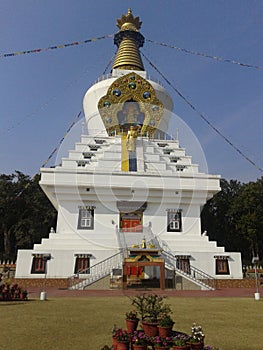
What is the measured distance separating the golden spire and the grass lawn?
90.0 feet

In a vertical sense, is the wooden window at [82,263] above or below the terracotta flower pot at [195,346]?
above

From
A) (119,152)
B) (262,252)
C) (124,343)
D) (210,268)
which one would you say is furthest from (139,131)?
(124,343)

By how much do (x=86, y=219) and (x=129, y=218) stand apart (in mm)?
2773

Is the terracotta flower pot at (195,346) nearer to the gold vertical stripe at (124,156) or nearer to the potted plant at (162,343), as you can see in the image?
the potted plant at (162,343)

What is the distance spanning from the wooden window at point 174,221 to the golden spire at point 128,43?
18034 mm

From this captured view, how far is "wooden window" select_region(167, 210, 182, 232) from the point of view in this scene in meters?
21.0

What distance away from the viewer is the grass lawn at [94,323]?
230 inches

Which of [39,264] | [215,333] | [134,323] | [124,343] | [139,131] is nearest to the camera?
[124,343]

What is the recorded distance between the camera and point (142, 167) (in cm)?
2278

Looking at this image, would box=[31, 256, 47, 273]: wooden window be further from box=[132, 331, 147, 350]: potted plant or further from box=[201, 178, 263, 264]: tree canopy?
box=[201, 178, 263, 264]: tree canopy

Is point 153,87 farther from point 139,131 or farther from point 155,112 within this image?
point 139,131

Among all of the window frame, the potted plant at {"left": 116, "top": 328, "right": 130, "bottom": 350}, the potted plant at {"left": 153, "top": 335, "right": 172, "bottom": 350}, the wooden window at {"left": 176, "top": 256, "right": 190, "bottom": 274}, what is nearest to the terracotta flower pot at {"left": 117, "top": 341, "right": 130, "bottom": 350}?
the potted plant at {"left": 116, "top": 328, "right": 130, "bottom": 350}

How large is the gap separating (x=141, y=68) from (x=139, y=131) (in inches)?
389

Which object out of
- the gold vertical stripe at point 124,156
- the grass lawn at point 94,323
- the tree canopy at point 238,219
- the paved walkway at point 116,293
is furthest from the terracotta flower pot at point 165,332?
the tree canopy at point 238,219
